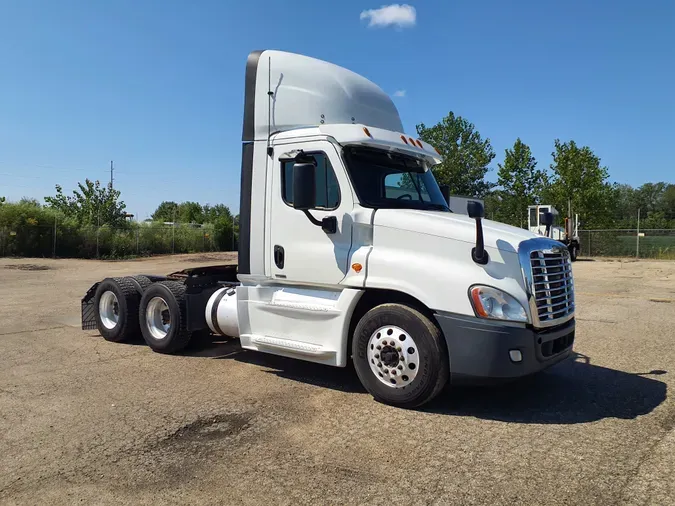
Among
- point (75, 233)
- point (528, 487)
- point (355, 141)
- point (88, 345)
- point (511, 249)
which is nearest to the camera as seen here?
point (528, 487)

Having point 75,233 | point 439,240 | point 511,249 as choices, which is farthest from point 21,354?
point 75,233

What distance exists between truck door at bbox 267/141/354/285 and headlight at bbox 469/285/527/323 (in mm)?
1432

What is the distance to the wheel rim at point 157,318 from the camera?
7547 millimetres

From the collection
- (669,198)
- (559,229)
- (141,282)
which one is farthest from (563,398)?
(669,198)

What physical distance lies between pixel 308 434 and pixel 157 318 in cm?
409

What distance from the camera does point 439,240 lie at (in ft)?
16.2

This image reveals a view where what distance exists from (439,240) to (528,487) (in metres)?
2.25

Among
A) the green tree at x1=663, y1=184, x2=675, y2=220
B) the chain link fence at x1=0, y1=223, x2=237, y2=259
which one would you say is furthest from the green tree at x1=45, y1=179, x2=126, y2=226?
the green tree at x1=663, y1=184, x2=675, y2=220

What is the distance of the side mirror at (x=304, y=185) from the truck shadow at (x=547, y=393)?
6.92 feet

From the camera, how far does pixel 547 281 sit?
4.92 metres

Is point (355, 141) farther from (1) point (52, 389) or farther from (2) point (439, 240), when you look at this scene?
(1) point (52, 389)

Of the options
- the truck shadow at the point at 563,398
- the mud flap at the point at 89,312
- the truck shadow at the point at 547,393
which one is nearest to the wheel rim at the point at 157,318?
the truck shadow at the point at 547,393

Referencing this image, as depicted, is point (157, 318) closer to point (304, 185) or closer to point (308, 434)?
point (304, 185)

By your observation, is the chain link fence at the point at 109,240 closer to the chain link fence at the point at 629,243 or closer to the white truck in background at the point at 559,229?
the white truck in background at the point at 559,229
